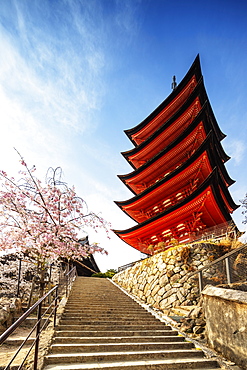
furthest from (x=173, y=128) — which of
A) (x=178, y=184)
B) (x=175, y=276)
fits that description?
(x=175, y=276)

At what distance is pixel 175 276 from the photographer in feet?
31.3

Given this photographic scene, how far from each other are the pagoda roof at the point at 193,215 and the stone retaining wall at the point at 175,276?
311cm

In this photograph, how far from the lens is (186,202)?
13.2 metres

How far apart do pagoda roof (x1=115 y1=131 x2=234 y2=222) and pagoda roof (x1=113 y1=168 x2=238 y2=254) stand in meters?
1.23

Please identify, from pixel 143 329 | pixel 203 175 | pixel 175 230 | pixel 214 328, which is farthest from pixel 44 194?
pixel 203 175

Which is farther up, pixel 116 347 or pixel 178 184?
pixel 178 184

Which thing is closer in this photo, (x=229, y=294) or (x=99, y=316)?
(x=229, y=294)

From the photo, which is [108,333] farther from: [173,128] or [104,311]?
[173,128]

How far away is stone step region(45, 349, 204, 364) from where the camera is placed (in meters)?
3.83

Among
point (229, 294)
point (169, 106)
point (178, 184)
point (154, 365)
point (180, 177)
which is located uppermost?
point (169, 106)

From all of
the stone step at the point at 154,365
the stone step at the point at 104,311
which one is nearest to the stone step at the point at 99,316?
the stone step at the point at 104,311

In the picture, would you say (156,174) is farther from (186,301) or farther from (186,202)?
(186,301)

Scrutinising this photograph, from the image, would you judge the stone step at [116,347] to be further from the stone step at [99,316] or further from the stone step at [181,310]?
the stone step at [181,310]

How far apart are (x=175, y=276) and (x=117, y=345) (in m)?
5.52
